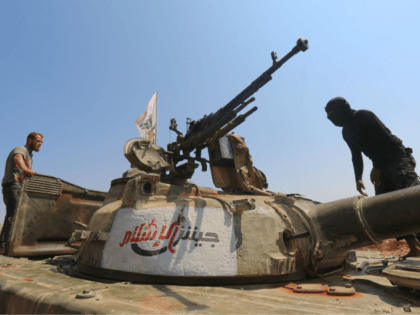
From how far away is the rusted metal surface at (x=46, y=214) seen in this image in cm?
580

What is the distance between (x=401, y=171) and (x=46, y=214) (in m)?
6.46

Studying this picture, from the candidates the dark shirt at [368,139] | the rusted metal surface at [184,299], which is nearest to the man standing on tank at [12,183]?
the rusted metal surface at [184,299]

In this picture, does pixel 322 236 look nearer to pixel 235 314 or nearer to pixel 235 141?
pixel 235 314

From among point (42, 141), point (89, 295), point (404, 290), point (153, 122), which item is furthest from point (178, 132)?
point (153, 122)

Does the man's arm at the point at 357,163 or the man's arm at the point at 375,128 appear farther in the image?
the man's arm at the point at 357,163

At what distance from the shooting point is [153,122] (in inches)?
503

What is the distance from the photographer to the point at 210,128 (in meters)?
5.67

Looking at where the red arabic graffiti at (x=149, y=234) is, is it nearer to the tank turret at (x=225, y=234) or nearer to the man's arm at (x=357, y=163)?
the tank turret at (x=225, y=234)

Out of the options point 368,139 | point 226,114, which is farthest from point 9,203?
point 368,139

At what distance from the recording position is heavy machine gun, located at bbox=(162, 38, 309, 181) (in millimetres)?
5305

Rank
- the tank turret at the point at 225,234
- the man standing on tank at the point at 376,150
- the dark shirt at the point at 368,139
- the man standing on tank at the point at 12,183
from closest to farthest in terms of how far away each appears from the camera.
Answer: the tank turret at the point at 225,234, the man standing on tank at the point at 376,150, the dark shirt at the point at 368,139, the man standing on tank at the point at 12,183

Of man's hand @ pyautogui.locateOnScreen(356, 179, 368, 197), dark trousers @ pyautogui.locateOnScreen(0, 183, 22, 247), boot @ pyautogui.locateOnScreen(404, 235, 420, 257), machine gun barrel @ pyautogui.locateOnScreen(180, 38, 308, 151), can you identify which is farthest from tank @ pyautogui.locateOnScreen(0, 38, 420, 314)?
dark trousers @ pyautogui.locateOnScreen(0, 183, 22, 247)

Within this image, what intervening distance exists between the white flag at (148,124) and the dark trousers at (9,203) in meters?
6.69

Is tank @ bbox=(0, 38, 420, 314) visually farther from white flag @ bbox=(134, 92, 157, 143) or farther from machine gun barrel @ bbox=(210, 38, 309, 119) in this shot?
white flag @ bbox=(134, 92, 157, 143)
